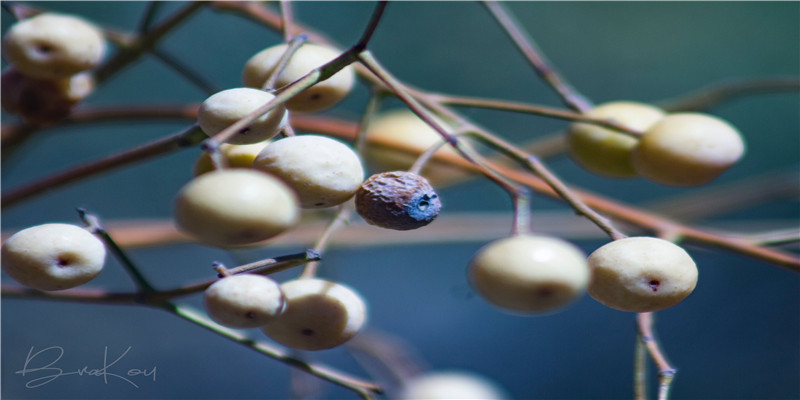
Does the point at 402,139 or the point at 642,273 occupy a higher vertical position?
the point at 402,139

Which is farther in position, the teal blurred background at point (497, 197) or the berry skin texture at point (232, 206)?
the teal blurred background at point (497, 197)

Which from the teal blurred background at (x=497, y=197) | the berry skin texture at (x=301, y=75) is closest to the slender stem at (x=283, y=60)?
the berry skin texture at (x=301, y=75)

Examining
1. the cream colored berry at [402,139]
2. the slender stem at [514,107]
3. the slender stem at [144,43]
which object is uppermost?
the cream colored berry at [402,139]

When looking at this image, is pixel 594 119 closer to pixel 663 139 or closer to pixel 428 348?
pixel 663 139

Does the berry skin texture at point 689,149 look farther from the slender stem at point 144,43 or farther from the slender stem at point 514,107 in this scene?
the slender stem at point 144,43

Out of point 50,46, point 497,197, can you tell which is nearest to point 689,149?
point 50,46

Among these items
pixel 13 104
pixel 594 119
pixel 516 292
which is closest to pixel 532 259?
pixel 516 292

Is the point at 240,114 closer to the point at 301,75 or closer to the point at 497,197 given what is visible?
the point at 301,75
